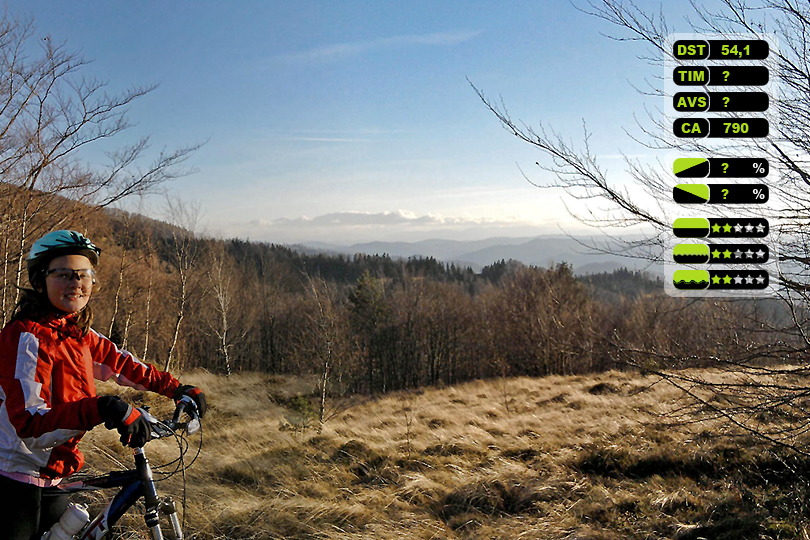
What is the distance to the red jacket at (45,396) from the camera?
176 centimetres

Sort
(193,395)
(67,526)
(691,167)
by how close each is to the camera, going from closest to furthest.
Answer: (67,526) < (193,395) < (691,167)

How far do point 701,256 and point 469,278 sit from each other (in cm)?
7787

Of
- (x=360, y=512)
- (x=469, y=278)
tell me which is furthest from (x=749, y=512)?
(x=469, y=278)

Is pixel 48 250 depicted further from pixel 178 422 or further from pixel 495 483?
pixel 495 483

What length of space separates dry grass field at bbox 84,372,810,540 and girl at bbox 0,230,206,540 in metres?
1.65

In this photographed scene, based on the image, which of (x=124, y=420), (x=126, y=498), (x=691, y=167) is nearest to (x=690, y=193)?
(x=691, y=167)

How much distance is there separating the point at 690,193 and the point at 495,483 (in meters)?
3.52

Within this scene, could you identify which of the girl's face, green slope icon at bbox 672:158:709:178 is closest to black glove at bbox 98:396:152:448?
the girl's face

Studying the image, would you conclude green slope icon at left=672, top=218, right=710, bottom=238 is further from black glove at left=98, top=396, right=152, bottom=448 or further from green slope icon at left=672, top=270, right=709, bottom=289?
black glove at left=98, top=396, right=152, bottom=448

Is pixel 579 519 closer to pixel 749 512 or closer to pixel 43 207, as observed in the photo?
pixel 749 512

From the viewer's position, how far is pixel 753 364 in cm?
297

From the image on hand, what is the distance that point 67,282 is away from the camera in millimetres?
2039

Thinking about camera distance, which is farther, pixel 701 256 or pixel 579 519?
pixel 579 519

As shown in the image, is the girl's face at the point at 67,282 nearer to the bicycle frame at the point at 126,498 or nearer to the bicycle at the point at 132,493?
the bicycle at the point at 132,493
